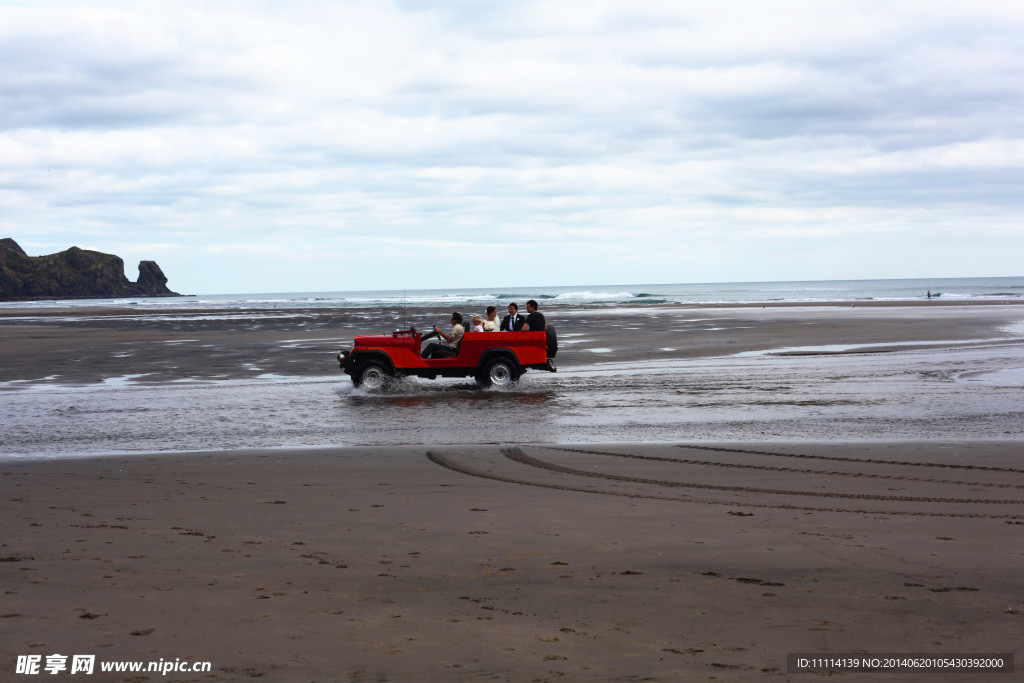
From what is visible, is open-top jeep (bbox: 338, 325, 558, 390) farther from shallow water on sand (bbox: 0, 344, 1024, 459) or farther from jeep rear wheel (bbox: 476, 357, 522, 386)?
shallow water on sand (bbox: 0, 344, 1024, 459)

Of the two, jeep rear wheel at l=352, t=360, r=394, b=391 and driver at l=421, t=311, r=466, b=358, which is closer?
jeep rear wheel at l=352, t=360, r=394, b=391

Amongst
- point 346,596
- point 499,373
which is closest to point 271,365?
point 499,373

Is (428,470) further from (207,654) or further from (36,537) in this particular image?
(207,654)

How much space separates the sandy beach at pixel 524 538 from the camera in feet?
14.2

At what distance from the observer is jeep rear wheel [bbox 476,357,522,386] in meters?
16.8

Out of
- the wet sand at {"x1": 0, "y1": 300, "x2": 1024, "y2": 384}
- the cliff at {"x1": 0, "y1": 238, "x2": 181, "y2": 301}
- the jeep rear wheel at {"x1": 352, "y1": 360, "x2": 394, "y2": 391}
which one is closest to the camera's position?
the jeep rear wheel at {"x1": 352, "y1": 360, "x2": 394, "y2": 391}

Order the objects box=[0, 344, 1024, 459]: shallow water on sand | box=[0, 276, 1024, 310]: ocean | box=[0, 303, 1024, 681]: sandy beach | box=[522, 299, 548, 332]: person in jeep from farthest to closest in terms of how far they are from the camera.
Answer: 1. box=[0, 276, 1024, 310]: ocean
2. box=[522, 299, 548, 332]: person in jeep
3. box=[0, 344, 1024, 459]: shallow water on sand
4. box=[0, 303, 1024, 681]: sandy beach

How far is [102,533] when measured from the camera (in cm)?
639

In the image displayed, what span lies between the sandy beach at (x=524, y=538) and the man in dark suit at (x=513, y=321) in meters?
3.12

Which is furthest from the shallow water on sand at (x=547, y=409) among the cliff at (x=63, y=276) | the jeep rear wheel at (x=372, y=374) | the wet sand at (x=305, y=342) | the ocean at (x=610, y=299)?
the cliff at (x=63, y=276)

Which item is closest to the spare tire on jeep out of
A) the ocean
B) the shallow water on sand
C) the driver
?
the shallow water on sand

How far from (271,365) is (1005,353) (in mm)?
18292

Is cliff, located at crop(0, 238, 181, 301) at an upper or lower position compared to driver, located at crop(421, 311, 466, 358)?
upper

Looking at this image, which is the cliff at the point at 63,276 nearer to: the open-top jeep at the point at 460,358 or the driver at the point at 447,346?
the open-top jeep at the point at 460,358
